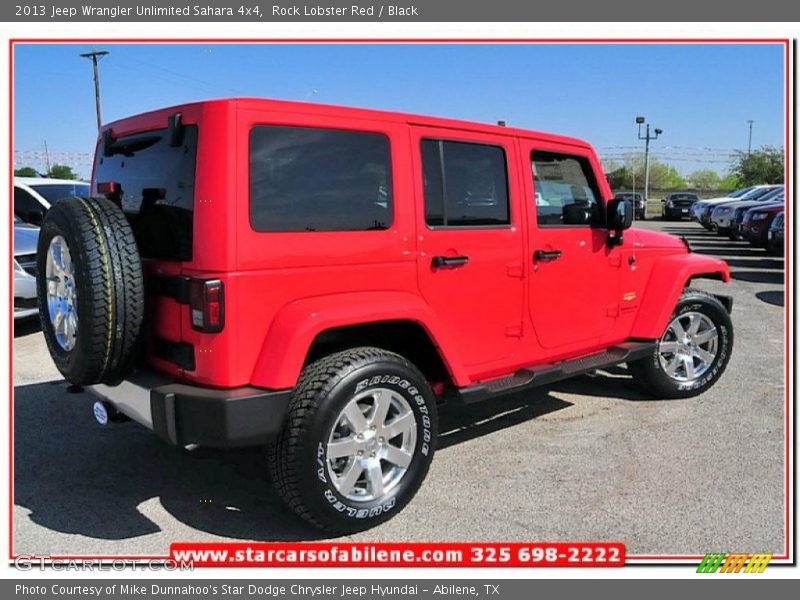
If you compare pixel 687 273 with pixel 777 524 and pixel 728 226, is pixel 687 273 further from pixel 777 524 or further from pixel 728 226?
pixel 728 226

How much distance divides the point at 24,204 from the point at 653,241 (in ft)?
26.8

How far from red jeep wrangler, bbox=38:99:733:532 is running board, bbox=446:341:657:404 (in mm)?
19

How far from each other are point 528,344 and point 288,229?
1841 mm

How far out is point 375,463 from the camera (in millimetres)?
3391

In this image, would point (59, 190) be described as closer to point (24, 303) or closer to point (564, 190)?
point (24, 303)

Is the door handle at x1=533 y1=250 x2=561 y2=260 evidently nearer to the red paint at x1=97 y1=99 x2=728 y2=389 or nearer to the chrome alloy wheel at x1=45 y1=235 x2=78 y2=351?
the red paint at x1=97 y1=99 x2=728 y2=389

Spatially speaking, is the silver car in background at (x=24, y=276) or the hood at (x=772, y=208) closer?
the silver car in background at (x=24, y=276)

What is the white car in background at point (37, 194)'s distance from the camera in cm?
870

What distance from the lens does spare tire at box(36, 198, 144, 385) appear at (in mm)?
3018

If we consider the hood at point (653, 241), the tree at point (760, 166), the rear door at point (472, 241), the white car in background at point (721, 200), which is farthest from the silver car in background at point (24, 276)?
the tree at point (760, 166)

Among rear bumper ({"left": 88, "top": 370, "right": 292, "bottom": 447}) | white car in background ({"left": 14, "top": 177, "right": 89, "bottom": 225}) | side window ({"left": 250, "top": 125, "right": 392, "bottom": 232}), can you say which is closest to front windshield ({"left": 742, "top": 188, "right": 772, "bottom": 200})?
white car in background ({"left": 14, "top": 177, "right": 89, "bottom": 225})

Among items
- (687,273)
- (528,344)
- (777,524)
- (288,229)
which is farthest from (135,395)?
(687,273)

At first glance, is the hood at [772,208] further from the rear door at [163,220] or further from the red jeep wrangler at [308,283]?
the rear door at [163,220]

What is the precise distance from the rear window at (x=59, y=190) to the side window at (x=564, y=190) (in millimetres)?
7473
